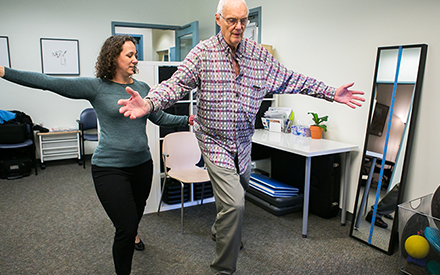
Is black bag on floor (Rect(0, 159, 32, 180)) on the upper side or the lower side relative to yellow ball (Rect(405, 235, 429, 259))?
lower

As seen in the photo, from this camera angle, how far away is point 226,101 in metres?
1.59

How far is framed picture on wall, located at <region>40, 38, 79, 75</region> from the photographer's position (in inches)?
194

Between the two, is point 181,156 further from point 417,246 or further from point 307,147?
point 417,246

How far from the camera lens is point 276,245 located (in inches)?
95.7

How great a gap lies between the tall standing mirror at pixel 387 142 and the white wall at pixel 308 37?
0.10 m

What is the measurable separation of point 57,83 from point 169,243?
1470 millimetres

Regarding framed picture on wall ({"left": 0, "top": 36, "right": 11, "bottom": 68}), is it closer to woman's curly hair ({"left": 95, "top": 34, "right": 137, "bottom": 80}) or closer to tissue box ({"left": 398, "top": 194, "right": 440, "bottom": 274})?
woman's curly hair ({"left": 95, "top": 34, "right": 137, "bottom": 80})

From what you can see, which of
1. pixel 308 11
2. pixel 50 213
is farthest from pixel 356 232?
pixel 50 213

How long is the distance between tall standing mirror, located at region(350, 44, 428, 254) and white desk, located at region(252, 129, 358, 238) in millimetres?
217

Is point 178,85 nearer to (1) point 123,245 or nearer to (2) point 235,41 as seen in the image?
(2) point 235,41

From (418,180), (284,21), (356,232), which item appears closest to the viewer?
(418,180)

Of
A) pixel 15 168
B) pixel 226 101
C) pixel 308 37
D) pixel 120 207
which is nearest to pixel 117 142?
pixel 120 207

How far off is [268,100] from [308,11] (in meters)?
1.06

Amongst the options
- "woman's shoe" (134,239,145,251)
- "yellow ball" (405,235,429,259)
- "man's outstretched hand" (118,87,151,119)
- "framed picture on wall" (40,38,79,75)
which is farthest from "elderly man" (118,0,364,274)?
"framed picture on wall" (40,38,79,75)
